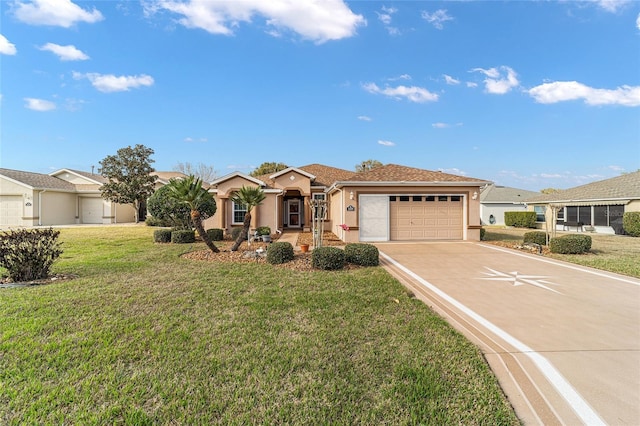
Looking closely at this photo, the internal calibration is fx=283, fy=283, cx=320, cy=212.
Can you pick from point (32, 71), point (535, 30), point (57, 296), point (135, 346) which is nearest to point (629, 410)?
point (135, 346)

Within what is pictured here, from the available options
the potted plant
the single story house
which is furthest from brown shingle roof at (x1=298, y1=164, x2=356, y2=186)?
the single story house

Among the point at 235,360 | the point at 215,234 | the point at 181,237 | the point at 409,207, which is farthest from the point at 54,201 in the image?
the point at 235,360

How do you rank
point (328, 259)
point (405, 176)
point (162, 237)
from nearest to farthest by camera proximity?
point (328, 259) → point (162, 237) → point (405, 176)

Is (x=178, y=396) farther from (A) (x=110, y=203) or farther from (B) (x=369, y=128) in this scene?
(A) (x=110, y=203)

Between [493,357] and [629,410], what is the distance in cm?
112

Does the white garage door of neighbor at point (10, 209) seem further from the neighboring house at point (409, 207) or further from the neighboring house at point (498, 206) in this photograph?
the neighboring house at point (498, 206)

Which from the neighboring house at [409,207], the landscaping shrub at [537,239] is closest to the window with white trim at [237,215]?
the neighboring house at [409,207]

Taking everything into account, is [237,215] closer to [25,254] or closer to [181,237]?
[181,237]

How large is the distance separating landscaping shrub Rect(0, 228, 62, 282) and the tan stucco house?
83.2 ft

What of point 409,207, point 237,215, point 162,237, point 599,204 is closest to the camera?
point 162,237

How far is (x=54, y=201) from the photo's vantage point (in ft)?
88.2

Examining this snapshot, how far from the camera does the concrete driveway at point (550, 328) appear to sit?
108 inches

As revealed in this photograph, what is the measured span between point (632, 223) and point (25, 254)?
27.9 meters

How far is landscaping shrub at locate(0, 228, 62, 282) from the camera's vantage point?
21.7ft
